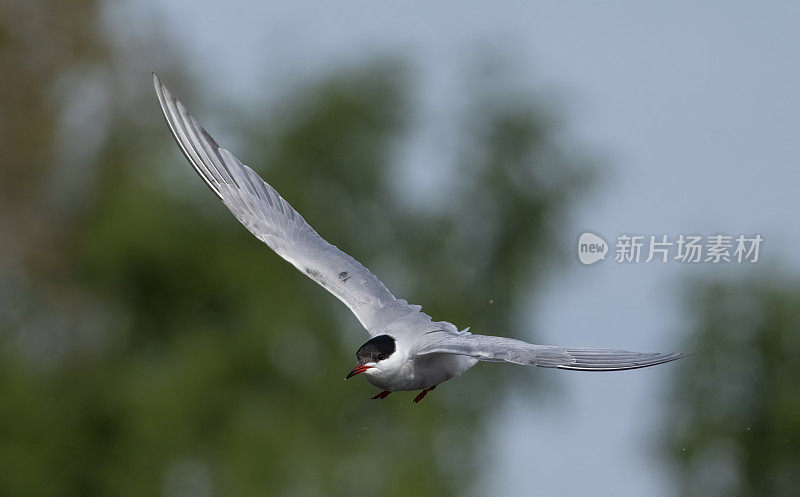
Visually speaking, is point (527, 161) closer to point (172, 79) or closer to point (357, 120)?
point (357, 120)

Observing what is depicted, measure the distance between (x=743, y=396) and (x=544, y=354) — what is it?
26472mm

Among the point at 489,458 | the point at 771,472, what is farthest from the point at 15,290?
the point at 771,472

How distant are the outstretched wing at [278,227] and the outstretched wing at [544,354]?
93 centimetres

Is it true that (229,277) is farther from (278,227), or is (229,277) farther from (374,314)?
(374,314)

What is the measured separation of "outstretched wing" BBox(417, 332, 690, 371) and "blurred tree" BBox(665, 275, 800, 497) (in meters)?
23.9

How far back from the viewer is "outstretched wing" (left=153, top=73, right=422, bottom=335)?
7.80 m

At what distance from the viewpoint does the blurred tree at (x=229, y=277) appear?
1033 inches

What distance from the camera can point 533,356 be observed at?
6.47 meters

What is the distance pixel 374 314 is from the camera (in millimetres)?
7707

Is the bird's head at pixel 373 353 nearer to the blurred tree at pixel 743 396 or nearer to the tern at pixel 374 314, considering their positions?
the tern at pixel 374 314

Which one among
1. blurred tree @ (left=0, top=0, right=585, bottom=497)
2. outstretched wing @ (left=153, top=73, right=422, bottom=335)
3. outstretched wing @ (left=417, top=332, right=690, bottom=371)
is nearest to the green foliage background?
blurred tree @ (left=0, top=0, right=585, bottom=497)

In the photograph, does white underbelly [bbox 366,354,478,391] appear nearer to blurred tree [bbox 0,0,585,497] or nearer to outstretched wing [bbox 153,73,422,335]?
outstretched wing [bbox 153,73,422,335]

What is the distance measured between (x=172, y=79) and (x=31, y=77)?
9.04 ft

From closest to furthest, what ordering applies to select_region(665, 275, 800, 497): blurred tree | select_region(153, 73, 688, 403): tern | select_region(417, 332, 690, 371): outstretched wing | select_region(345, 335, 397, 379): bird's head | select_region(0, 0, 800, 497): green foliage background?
select_region(417, 332, 690, 371): outstretched wing → select_region(153, 73, 688, 403): tern → select_region(345, 335, 397, 379): bird's head → select_region(0, 0, 800, 497): green foliage background → select_region(665, 275, 800, 497): blurred tree
